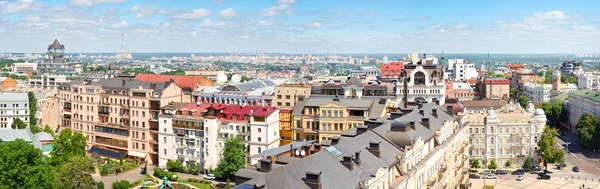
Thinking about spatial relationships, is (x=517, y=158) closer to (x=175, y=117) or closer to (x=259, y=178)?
(x=175, y=117)

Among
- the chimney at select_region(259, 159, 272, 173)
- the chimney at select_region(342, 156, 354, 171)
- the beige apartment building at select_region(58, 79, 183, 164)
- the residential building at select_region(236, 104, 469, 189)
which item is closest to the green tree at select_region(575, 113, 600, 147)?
the residential building at select_region(236, 104, 469, 189)

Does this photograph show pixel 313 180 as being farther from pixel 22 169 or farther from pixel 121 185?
pixel 121 185

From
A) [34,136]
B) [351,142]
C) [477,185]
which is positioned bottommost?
[477,185]

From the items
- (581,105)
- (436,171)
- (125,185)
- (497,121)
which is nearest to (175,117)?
(125,185)

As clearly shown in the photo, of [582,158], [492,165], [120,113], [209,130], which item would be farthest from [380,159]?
[582,158]

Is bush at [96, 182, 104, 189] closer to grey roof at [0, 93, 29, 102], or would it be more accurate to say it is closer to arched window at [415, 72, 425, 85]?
grey roof at [0, 93, 29, 102]

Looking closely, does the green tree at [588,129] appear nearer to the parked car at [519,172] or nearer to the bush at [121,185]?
the parked car at [519,172]

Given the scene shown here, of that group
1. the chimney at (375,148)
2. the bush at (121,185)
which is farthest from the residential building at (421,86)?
the chimney at (375,148)
